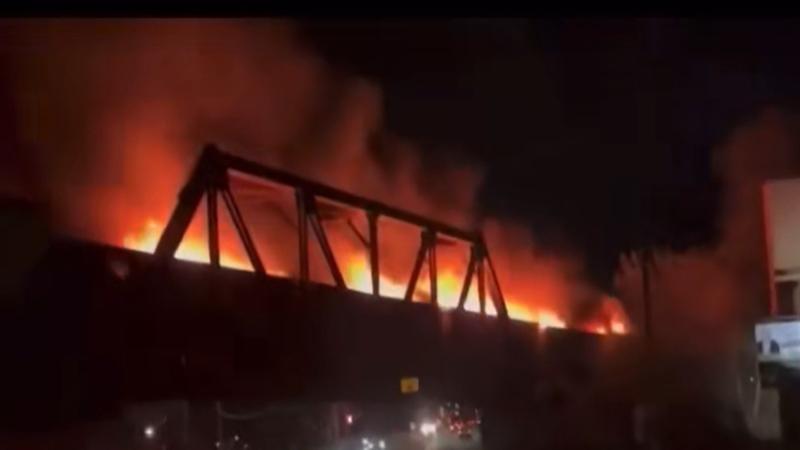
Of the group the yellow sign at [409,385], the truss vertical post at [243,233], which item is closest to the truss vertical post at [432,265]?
the yellow sign at [409,385]

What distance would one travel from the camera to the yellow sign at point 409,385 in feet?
6.30

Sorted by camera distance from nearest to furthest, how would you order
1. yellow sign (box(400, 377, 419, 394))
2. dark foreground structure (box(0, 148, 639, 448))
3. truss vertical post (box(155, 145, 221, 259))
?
dark foreground structure (box(0, 148, 639, 448))
truss vertical post (box(155, 145, 221, 259))
yellow sign (box(400, 377, 419, 394))

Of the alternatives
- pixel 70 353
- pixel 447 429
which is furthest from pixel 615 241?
pixel 70 353

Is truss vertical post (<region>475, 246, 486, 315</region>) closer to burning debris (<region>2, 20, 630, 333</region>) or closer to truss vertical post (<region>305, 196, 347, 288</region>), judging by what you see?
burning debris (<region>2, 20, 630, 333</region>)

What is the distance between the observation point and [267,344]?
184 cm

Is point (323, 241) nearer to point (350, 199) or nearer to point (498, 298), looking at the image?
point (350, 199)

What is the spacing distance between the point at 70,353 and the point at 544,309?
71cm

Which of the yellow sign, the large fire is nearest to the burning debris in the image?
the large fire

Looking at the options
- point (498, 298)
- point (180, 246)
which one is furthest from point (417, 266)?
point (180, 246)

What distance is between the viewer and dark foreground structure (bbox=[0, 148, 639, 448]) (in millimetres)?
1708

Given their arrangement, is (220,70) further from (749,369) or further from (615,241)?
(749,369)

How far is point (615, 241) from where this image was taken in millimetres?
2000

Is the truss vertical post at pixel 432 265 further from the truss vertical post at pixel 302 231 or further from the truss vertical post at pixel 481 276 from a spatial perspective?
the truss vertical post at pixel 302 231

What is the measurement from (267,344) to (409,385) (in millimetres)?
231
